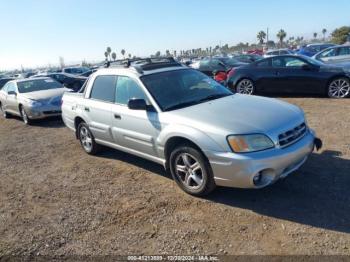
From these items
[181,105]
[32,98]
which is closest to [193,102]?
[181,105]

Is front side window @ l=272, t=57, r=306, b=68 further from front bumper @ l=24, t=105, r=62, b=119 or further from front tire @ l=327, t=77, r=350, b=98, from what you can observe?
front bumper @ l=24, t=105, r=62, b=119

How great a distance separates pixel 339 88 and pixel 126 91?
23.6ft

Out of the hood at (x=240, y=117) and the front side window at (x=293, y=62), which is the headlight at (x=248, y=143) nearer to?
the hood at (x=240, y=117)

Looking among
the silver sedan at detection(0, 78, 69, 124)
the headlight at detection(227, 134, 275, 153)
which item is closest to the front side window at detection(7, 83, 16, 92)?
the silver sedan at detection(0, 78, 69, 124)

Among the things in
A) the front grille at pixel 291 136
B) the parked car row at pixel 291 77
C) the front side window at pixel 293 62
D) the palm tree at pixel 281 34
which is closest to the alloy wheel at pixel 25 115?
the parked car row at pixel 291 77

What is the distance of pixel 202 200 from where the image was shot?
4254mm

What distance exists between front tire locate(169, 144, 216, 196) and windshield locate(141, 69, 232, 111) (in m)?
0.70

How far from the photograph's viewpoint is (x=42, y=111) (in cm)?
1031

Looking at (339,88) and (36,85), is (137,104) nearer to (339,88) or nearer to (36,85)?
(339,88)

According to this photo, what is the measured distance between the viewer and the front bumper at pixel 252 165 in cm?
366

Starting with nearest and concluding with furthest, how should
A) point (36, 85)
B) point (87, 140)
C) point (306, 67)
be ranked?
point (87, 140) < point (306, 67) < point (36, 85)

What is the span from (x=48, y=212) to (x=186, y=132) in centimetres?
212

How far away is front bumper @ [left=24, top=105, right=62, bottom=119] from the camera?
1031cm

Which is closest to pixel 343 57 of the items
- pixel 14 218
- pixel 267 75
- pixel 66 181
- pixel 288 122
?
pixel 267 75
